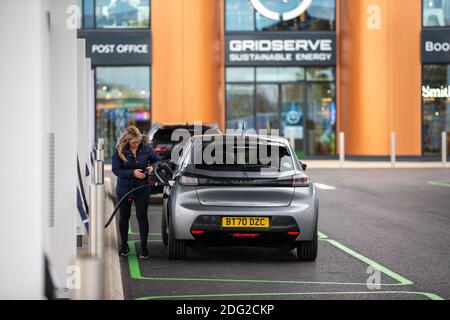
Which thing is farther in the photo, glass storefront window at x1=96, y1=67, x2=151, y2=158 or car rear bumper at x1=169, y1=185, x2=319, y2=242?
glass storefront window at x1=96, y1=67, x2=151, y2=158

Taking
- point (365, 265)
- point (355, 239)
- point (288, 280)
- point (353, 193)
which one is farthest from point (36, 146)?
point (353, 193)

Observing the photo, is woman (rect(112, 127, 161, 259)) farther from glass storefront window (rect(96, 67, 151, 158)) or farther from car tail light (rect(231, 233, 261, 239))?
glass storefront window (rect(96, 67, 151, 158))

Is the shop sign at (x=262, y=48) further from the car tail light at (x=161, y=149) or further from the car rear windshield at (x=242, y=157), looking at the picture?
the car rear windshield at (x=242, y=157)

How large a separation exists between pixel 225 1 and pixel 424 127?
881 centimetres

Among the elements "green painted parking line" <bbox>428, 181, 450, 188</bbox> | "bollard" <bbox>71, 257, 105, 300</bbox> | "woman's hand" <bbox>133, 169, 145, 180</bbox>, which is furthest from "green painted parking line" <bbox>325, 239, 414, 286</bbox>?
"green painted parking line" <bbox>428, 181, 450, 188</bbox>

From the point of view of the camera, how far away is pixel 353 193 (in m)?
21.4

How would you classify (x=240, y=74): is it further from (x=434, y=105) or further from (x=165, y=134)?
(x=165, y=134)

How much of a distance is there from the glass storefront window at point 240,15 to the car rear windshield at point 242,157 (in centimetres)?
2530

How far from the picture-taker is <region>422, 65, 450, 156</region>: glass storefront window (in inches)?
1377

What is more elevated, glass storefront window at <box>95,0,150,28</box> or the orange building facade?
glass storefront window at <box>95,0,150,28</box>

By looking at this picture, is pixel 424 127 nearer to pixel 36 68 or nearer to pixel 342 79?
pixel 342 79

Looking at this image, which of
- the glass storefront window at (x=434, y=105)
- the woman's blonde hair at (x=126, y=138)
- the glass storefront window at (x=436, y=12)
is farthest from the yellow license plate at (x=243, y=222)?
the glass storefront window at (x=436, y=12)

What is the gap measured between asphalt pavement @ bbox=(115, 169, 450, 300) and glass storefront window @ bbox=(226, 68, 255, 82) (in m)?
18.8

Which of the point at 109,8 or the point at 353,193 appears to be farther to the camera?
the point at 109,8
